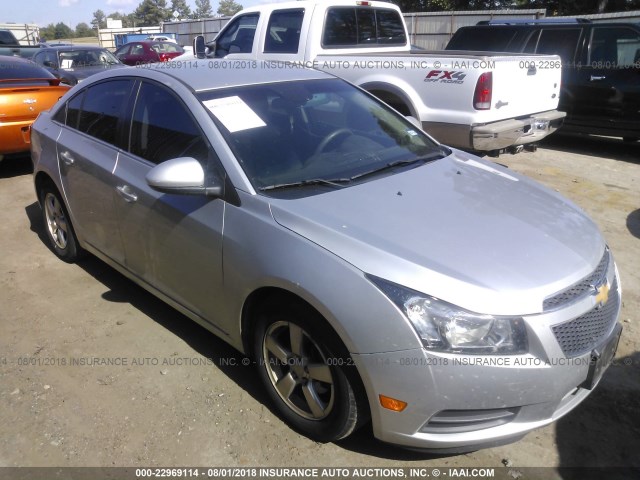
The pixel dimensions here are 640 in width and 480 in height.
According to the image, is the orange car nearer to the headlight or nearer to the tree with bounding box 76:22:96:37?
the headlight

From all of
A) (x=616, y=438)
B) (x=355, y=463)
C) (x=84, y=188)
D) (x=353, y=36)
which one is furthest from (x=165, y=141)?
(x=353, y=36)

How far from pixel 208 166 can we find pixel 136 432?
1434 mm

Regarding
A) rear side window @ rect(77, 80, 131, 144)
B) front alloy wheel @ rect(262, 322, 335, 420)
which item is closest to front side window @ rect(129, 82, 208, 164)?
rear side window @ rect(77, 80, 131, 144)

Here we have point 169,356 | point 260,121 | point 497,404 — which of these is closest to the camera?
point 497,404

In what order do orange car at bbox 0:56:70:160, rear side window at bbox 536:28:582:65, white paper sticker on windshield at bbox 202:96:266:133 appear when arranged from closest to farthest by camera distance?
white paper sticker on windshield at bbox 202:96:266:133, orange car at bbox 0:56:70:160, rear side window at bbox 536:28:582:65

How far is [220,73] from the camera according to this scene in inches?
140

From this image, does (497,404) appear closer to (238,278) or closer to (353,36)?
(238,278)

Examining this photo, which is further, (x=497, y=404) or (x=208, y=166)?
(x=208, y=166)

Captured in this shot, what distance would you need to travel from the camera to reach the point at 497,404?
2250mm

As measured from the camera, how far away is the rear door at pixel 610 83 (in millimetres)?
7996

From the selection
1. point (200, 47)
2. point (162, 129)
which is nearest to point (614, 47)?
point (200, 47)

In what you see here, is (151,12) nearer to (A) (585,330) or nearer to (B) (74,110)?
(B) (74,110)

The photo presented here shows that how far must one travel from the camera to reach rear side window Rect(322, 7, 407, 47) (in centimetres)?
752

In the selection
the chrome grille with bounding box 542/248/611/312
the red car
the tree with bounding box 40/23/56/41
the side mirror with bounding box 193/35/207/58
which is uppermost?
the tree with bounding box 40/23/56/41
